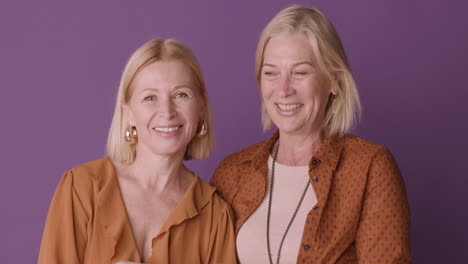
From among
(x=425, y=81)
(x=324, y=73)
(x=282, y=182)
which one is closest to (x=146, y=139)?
(x=282, y=182)

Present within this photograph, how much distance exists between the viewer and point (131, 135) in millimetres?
2963

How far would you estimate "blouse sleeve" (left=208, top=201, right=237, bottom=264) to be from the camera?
294cm

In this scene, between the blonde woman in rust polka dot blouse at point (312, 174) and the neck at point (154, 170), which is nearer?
the blonde woman in rust polka dot blouse at point (312, 174)

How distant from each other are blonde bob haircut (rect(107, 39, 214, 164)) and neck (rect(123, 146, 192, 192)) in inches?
2.2

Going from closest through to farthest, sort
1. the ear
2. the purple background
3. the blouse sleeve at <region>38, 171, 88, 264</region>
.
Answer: the blouse sleeve at <region>38, 171, 88, 264</region> → the ear → the purple background

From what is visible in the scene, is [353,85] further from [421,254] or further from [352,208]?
[421,254]

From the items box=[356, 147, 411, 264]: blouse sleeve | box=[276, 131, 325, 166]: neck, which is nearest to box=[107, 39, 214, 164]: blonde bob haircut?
box=[276, 131, 325, 166]: neck

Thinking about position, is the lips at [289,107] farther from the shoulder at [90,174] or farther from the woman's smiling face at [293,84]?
the shoulder at [90,174]

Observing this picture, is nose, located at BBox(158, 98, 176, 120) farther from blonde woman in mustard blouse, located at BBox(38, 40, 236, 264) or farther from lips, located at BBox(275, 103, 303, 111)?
lips, located at BBox(275, 103, 303, 111)

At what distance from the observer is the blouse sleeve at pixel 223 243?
294 centimetres

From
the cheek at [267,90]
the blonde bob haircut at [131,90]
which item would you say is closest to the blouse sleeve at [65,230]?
the blonde bob haircut at [131,90]

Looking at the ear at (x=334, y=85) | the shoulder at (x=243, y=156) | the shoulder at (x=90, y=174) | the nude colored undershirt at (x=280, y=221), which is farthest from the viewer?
the shoulder at (x=243, y=156)

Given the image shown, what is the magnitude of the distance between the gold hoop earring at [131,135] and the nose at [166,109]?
0.20 metres

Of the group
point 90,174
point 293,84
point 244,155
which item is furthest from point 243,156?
point 90,174
